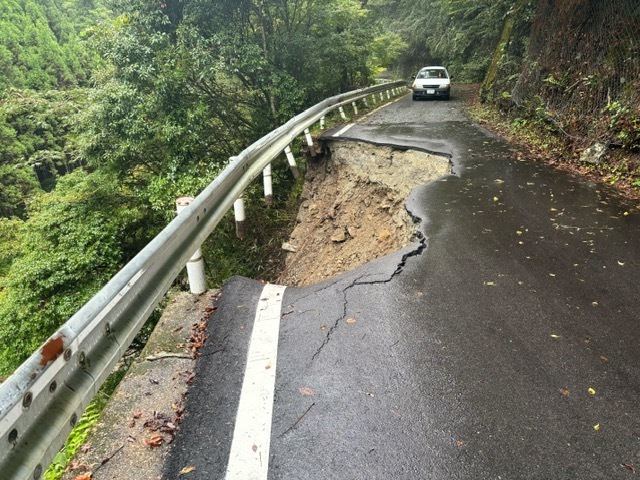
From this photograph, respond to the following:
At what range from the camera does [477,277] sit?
3.73m

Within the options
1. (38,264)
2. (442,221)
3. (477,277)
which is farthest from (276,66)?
(477,277)

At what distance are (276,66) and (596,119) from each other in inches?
394

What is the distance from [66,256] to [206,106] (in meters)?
5.38

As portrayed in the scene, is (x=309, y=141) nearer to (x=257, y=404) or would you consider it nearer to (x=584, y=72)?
(x=584, y=72)

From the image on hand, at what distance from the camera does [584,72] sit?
8.69 metres

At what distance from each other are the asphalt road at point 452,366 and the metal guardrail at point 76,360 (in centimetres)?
55

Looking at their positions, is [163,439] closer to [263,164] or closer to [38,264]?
[263,164]

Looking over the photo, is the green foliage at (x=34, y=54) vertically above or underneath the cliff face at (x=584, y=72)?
above

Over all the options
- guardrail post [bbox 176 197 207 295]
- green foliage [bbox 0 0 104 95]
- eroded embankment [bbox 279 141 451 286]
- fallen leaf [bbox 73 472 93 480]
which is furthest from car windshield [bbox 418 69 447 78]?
green foliage [bbox 0 0 104 95]

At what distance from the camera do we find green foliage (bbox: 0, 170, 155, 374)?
9352mm

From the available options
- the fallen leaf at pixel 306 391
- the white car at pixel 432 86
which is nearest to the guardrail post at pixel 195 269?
the fallen leaf at pixel 306 391

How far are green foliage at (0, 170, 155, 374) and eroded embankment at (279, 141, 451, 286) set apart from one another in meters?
4.66

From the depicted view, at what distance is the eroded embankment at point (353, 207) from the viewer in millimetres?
6805

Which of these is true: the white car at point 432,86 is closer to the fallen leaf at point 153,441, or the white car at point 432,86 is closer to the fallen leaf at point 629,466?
the fallen leaf at point 629,466
